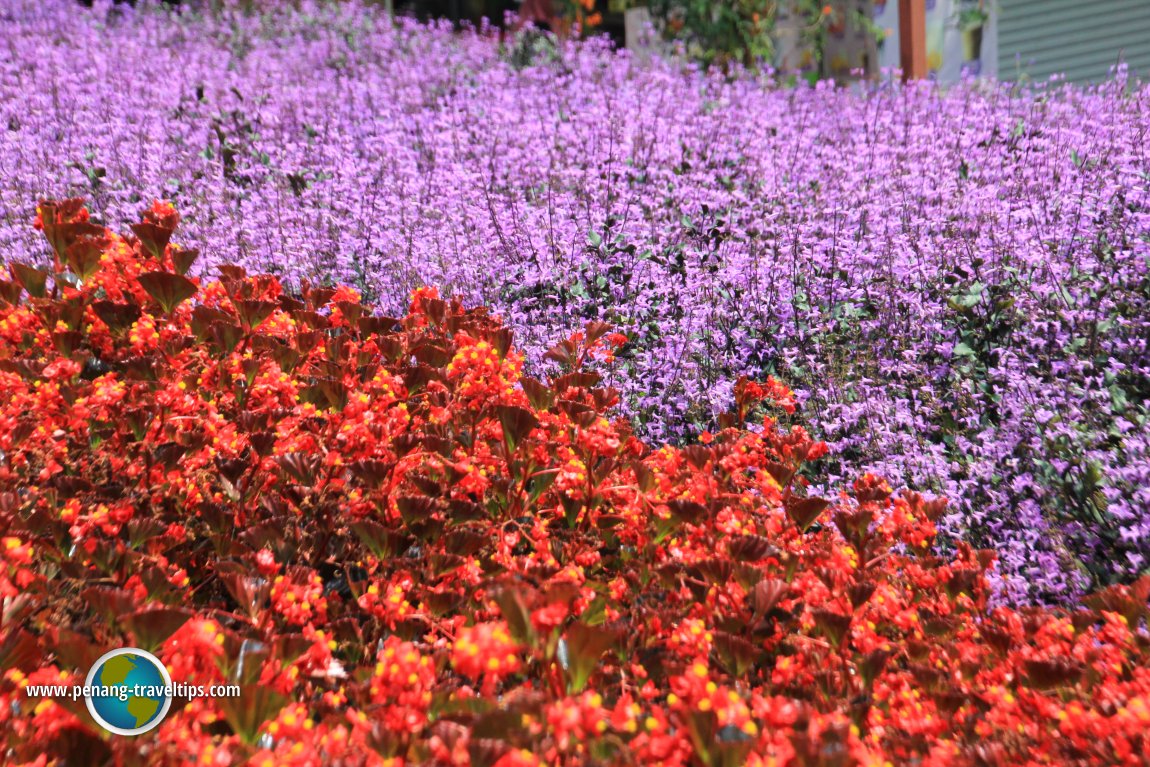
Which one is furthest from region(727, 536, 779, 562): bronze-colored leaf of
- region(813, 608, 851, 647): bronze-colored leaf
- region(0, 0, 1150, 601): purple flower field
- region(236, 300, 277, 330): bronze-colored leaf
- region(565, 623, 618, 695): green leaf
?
region(236, 300, 277, 330): bronze-colored leaf

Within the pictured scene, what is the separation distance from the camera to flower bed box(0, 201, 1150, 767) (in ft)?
4.54

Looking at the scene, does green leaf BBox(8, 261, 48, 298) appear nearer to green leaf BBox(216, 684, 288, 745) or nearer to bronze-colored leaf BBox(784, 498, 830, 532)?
green leaf BBox(216, 684, 288, 745)

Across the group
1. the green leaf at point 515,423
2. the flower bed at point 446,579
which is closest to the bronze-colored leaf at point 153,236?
the flower bed at point 446,579

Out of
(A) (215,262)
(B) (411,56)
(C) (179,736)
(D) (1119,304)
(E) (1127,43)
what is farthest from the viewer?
(E) (1127,43)

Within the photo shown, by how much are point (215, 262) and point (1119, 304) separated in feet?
11.4

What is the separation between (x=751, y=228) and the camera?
4457 millimetres

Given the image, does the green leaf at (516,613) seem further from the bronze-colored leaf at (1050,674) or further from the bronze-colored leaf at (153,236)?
the bronze-colored leaf at (153,236)

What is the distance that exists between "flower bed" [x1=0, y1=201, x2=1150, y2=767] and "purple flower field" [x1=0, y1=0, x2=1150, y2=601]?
2.12 ft

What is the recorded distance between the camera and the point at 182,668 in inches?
58.7

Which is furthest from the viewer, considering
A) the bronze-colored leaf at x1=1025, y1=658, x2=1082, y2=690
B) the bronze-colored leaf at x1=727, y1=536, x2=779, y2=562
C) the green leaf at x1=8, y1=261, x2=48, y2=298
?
the green leaf at x1=8, y1=261, x2=48, y2=298

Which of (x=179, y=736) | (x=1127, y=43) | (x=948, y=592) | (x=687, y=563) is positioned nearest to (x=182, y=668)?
(x=179, y=736)

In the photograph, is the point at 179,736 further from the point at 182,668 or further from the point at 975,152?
the point at 975,152

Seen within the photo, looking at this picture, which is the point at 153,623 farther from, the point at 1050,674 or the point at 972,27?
the point at 972,27

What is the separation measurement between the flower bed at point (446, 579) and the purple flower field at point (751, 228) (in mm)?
647
